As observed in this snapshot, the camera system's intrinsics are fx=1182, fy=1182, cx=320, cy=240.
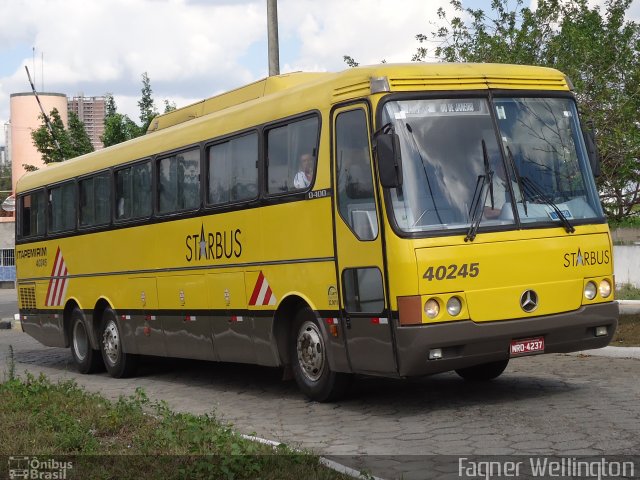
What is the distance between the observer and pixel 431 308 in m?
10.1

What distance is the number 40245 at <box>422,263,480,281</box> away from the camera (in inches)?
400

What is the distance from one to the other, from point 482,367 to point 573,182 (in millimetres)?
2490

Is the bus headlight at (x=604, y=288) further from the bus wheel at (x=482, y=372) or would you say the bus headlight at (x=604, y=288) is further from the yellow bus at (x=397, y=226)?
the bus wheel at (x=482, y=372)

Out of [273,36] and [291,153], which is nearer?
[291,153]

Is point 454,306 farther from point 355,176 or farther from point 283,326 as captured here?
point 283,326

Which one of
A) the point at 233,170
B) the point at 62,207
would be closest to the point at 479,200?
the point at 233,170

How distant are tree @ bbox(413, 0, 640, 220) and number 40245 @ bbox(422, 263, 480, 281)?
6.21m

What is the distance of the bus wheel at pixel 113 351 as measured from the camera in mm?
16625

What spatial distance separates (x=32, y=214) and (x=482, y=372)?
995 centimetres

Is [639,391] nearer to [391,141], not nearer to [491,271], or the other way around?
[491,271]

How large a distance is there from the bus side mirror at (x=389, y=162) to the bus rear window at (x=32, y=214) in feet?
34.0

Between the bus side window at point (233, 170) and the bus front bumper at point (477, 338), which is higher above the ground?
the bus side window at point (233, 170)

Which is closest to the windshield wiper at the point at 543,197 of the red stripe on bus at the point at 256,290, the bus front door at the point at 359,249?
the bus front door at the point at 359,249

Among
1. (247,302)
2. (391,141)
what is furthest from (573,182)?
(247,302)
